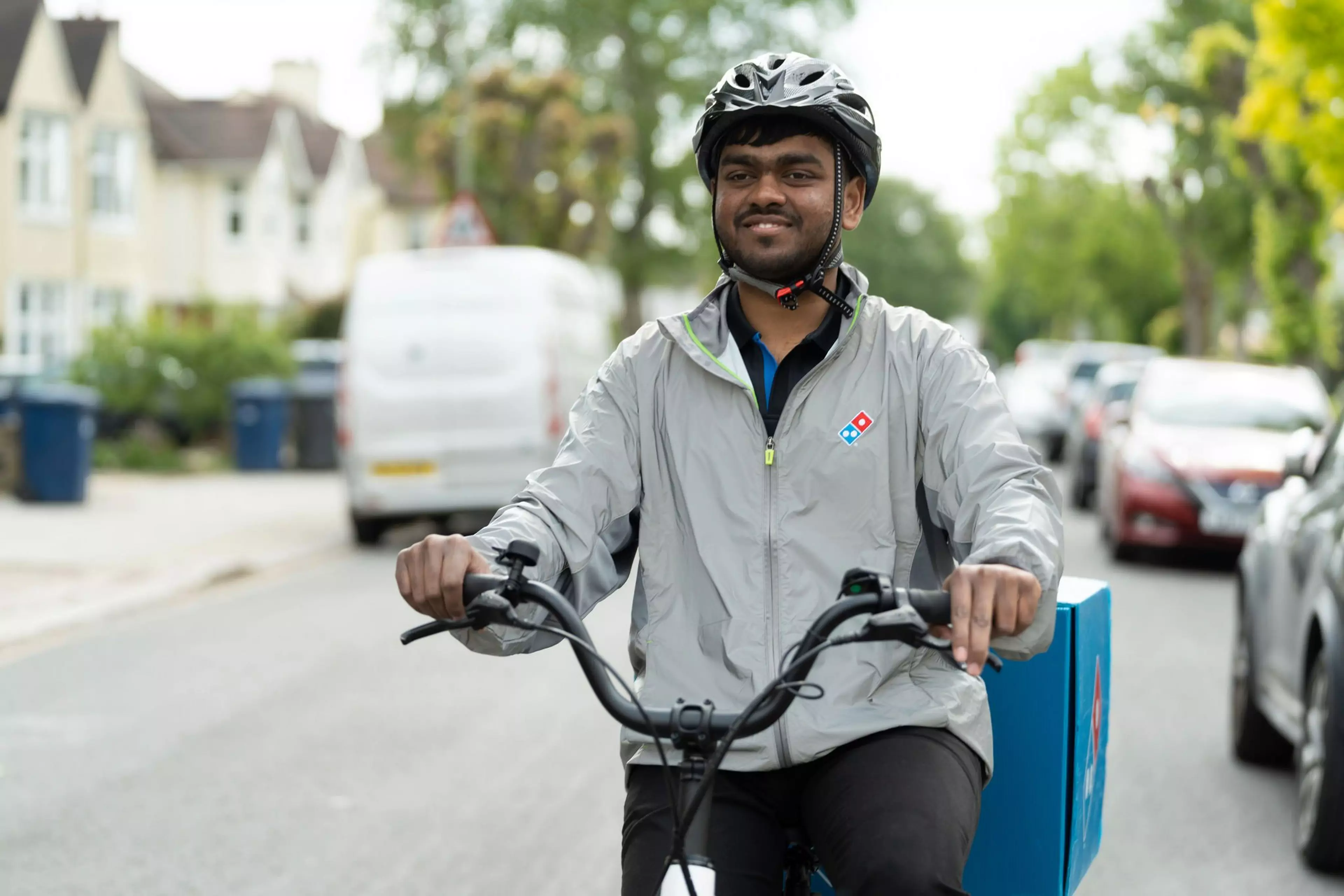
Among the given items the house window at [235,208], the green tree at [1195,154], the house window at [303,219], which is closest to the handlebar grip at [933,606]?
the green tree at [1195,154]

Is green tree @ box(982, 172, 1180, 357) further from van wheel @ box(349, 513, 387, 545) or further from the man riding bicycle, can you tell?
the man riding bicycle

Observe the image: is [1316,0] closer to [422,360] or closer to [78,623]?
[422,360]

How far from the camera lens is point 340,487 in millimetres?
22234

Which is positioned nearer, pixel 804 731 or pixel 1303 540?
pixel 804 731

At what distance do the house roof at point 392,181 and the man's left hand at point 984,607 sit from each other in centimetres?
5461

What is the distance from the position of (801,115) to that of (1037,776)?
1324mm

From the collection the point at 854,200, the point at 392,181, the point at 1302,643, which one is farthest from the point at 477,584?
the point at 392,181

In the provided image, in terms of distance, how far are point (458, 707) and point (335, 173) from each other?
A: 49986 mm

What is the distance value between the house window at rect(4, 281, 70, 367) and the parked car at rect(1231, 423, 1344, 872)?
3303 centimetres

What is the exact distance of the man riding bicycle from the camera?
288 centimetres

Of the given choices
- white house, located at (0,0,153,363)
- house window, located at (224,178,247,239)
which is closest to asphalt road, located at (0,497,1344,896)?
white house, located at (0,0,153,363)

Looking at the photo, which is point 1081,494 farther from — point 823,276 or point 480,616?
point 480,616

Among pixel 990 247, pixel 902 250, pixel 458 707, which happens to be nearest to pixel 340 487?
pixel 458 707

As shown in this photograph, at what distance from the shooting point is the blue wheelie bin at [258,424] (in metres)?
23.6
